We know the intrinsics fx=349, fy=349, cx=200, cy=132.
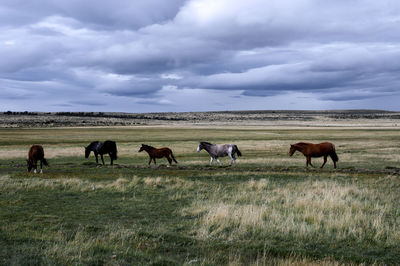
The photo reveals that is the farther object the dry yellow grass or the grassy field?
the dry yellow grass

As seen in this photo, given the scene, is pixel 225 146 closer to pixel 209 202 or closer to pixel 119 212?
pixel 209 202

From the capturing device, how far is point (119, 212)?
11609mm

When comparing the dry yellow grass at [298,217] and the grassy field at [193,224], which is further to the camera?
the dry yellow grass at [298,217]

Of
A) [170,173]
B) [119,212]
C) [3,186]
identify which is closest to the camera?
[119,212]

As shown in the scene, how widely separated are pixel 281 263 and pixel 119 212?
21.4ft

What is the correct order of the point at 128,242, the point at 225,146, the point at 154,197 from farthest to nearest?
the point at 225,146 → the point at 154,197 → the point at 128,242

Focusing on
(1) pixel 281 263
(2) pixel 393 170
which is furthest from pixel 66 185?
(2) pixel 393 170

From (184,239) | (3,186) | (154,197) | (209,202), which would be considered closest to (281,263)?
(184,239)

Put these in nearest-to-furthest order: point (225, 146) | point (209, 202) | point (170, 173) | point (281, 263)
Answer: point (281, 263)
point (209, 202)
point (170, 173)
point (225, 146)

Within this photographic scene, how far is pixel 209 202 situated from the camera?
12820 millimetres

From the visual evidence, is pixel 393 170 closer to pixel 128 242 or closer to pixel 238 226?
pixel 238 226

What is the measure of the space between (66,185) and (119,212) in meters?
6.29

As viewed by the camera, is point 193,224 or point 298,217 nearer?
point 193,224

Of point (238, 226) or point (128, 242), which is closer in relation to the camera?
point (128, 242)
